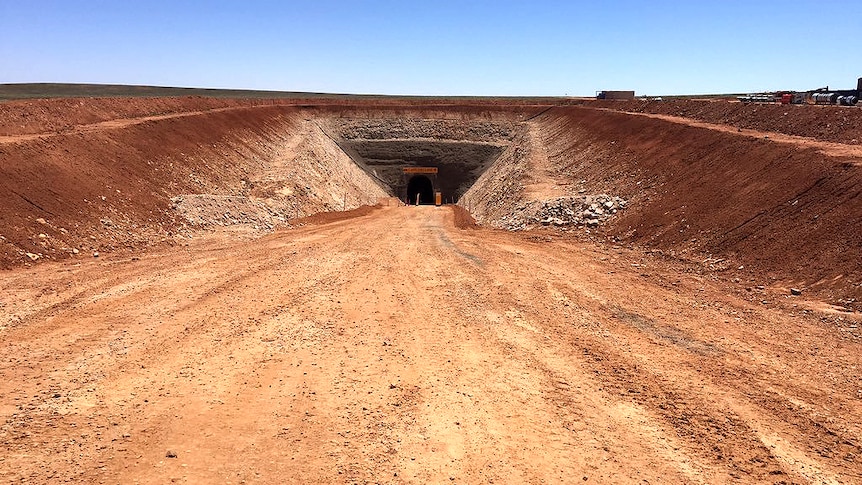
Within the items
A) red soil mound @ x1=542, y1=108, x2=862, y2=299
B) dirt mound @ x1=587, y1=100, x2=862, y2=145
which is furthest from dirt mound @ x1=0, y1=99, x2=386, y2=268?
dirt mound @ x1=587, y1=100, x2=862, y2=145

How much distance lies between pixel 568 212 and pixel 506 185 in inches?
465

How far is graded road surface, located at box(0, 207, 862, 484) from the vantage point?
7.84m

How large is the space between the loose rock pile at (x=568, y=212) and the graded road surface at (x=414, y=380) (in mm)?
8139

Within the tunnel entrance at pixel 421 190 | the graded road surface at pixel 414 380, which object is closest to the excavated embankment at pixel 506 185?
the graded road surface at pixel 414 380

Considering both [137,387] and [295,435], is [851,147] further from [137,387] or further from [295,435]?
[137,387]

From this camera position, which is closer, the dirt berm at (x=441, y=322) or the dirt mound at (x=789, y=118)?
the dirt berm at (x=441, y=322)

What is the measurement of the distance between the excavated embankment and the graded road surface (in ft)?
7.66

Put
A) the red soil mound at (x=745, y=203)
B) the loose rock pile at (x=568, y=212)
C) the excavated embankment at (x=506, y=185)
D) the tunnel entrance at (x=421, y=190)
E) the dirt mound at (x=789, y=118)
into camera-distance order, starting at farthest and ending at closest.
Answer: the tunnel entrance at (x=421, y=190)
the loose rock pile at (x=568, y=212)
the dirt mound at (x=789, y=118)
the excavated embankment at (x=506, y=185)
the red soil mound at (x=745, y=203)

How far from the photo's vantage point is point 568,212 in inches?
1049

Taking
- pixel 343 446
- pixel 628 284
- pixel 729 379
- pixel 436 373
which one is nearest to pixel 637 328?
pixel 729 379

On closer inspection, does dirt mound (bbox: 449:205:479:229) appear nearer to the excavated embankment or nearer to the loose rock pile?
the excavated embankment

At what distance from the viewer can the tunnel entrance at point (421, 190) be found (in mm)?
62344

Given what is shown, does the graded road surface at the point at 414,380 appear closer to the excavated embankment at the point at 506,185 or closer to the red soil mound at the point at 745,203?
the red soil mound at the point at 745,203

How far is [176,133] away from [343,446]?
103 feet
